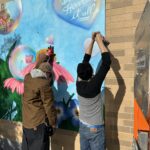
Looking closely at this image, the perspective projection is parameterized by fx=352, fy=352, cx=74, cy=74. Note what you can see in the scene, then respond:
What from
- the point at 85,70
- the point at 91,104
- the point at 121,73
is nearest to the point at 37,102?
the point at 91,104

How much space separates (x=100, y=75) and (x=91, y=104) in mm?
392

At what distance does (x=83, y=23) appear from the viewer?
190 inches

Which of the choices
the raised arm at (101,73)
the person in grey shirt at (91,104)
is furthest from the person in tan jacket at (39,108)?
the raised arm at (101,73)

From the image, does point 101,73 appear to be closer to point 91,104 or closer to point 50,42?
point 91,104

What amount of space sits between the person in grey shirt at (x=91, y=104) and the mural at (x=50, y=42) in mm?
665

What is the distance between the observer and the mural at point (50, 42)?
4.82 meters

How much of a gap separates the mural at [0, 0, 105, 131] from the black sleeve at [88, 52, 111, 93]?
746mm

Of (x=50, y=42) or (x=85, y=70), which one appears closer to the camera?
(x=85, y=70)

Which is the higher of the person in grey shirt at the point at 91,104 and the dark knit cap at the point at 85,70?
the dark knit cap at the point at 85,70

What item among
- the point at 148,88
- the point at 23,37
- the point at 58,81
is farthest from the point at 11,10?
the point at 148,88

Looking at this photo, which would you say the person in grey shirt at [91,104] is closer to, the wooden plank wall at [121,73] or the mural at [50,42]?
the wooden plank wall at [121,73]

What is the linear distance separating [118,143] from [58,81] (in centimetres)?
130

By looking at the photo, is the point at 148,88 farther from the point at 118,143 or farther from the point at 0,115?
the point at 0,115

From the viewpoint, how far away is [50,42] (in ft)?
17.3
